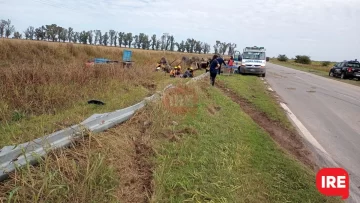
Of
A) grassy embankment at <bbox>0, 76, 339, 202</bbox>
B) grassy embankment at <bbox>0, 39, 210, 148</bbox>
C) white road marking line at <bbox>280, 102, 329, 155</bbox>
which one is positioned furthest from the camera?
white road marking line at <bbox>280, 102, 329, 155</bbox>

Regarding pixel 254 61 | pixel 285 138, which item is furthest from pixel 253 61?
pixel 285 138

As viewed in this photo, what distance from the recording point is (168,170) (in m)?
3.54

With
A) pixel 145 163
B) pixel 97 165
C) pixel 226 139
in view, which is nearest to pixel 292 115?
pixel 226 139

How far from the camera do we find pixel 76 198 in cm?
267

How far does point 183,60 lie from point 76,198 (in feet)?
84.5

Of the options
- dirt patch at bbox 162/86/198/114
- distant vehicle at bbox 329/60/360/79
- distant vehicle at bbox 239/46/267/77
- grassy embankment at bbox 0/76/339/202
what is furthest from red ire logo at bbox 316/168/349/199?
distant vehicle at bbox 329/60/360/79

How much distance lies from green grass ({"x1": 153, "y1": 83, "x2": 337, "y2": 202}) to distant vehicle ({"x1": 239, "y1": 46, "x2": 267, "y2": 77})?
17.8 meters

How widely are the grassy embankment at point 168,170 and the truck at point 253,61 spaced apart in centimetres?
1756

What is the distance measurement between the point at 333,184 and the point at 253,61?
65.0 feet

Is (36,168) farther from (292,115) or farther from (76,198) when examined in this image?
(292,115)

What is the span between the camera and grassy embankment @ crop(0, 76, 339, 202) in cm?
281

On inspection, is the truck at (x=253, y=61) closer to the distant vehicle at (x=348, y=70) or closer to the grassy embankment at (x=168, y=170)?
the distant vehicle at (x=348, y=70)

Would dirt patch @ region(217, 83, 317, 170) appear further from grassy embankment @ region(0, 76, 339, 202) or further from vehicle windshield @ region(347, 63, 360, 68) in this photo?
vehicle windshield @ region(347, 63, 360, 68)

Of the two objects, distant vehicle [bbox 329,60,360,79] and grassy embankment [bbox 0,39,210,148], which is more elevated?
distant vehicle [bbox 329,60,360,79]
